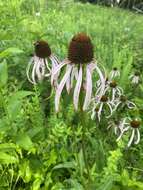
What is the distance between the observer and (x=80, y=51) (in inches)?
60.2

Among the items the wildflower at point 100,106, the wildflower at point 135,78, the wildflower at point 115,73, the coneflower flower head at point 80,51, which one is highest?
the coneflower flower head at point 80,51

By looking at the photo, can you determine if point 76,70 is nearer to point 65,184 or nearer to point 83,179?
point 83,179

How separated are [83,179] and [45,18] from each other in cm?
318

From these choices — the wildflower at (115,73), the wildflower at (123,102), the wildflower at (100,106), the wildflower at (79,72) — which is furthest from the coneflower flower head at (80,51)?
the wildflower at (115,73)

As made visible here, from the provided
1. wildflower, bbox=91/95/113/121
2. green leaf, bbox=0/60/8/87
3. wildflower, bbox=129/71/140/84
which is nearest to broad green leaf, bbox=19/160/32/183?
green leaf, bbox=0/60/8/87

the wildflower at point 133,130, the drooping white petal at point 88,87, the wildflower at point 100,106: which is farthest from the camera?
the wildflower at point 100,106

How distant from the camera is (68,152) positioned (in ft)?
6.97

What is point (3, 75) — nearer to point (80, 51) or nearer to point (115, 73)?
point (80, 51)

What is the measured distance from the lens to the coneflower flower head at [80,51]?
151cm

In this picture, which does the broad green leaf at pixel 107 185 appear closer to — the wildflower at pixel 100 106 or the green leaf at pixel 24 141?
the green leaf at pixel 24 141

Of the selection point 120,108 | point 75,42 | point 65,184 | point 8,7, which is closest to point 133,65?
point 120,108

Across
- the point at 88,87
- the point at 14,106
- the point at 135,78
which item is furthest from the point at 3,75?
the point at 135,78

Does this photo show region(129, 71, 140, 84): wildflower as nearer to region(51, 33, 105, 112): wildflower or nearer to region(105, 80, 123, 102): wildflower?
region(105, 80, 123, 102): wildflower

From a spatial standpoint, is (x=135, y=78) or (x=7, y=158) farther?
(x=135, y=78)
